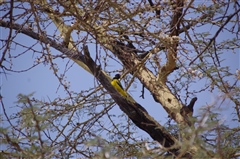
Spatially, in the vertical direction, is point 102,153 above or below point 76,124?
below

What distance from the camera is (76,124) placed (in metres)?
3.99

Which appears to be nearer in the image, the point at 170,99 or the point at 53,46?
the point at 53,46

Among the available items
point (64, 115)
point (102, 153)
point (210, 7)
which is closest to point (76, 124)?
point (64, 115)

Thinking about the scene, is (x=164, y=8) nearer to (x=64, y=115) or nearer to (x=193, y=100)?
(x=193, y=100)

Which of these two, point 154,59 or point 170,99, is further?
point 170,99

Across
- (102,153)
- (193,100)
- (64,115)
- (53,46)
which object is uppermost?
(53,46)

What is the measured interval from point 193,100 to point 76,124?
1.18 m

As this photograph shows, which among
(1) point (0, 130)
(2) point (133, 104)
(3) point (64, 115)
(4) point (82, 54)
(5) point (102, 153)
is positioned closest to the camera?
(5) point (102, 153)

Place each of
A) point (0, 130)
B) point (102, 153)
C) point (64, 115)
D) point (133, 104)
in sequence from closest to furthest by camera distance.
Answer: point (102, 153) < point (0, 130) < point (133, 104) < point (64, 115)

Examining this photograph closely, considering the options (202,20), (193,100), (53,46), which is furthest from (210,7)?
(53,46)

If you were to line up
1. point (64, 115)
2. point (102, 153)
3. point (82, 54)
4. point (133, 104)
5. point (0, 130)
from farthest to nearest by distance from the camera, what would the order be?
point (64, 115)
point (133, 104)
point (82, 54)
point (0, 130)
point (102, 153)

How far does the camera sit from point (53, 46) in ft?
12.2

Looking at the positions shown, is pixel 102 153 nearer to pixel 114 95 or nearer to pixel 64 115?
pixel 114 95

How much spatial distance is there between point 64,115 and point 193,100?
1.28m
